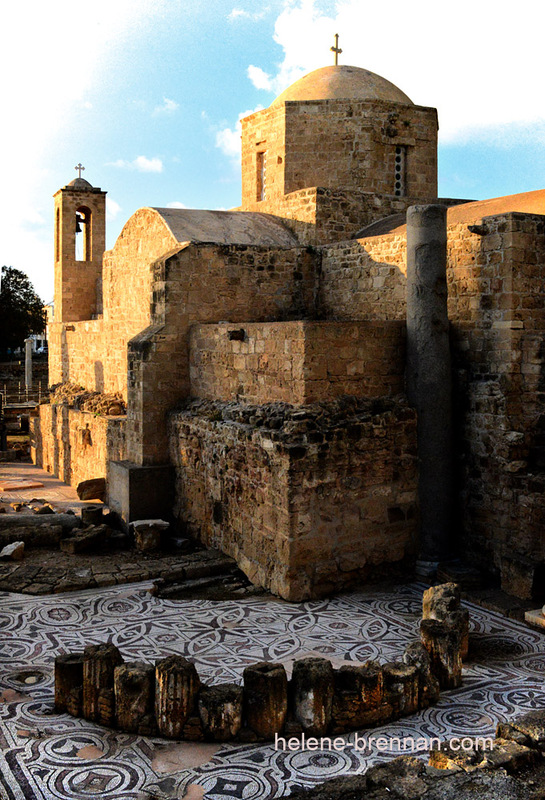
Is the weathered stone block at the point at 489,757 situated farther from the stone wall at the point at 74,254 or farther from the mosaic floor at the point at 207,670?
the stone wall at the point at 74,254

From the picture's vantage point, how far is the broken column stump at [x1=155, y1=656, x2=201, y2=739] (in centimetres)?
483

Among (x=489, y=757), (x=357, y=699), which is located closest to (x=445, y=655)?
(x=357, y=699)

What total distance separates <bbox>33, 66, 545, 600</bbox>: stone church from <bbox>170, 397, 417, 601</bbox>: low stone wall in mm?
23

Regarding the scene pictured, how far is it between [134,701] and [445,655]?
2.31 metres

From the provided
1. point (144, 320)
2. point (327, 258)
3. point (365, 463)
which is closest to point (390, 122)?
point (327, 258)

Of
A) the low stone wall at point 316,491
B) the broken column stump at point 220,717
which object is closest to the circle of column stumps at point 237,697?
the broken column stump at point 220,717

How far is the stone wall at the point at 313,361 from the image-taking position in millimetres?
7523

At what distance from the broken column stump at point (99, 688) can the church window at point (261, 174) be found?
9.83 m

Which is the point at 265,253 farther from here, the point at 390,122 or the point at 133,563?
the point at 133,563

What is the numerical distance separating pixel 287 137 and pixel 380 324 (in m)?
5.87

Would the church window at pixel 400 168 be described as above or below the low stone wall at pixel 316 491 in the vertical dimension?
above

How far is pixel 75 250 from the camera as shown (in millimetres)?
19719

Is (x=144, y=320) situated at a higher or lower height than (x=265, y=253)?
lower

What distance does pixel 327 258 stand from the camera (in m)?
10.9
